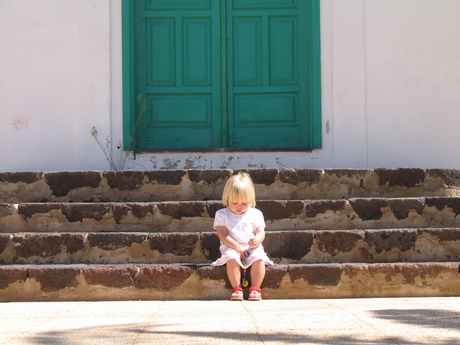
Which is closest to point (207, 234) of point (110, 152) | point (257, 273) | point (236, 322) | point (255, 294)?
point (257, 273)

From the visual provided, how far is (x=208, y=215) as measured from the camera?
519cm

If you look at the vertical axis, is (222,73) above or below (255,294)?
above

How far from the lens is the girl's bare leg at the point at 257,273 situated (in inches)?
176

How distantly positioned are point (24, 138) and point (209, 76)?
2.04 meters

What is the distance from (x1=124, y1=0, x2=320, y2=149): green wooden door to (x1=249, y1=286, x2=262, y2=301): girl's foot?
280 cm

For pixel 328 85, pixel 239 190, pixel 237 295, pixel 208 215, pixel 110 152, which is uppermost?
pixel 328 85

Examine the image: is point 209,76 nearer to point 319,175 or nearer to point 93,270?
point 319,175

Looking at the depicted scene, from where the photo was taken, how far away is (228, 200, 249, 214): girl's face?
185 inches

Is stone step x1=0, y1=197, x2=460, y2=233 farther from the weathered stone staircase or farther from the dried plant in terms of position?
the dried plant

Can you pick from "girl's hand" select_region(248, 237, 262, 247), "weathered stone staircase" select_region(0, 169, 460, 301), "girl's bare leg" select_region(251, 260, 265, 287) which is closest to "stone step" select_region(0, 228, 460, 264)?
"weathered stone staircase" select_region(0, 169, 460, 301)

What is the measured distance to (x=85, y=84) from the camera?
22.3ft

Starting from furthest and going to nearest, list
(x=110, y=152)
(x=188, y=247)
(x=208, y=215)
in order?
(x=110, y=152)
(x=208, y=215)
(x=188, y=247)

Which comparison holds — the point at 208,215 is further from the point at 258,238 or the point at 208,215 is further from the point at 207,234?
the point at 258,238

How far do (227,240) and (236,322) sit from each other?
3.86 ft
